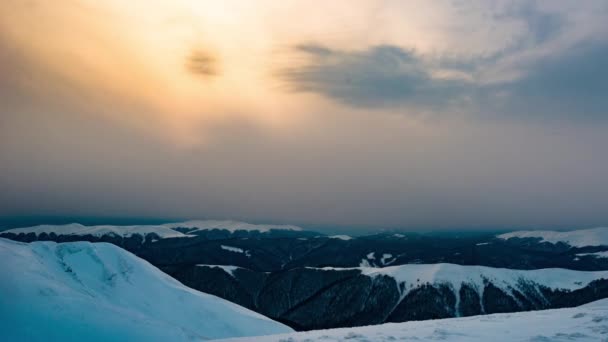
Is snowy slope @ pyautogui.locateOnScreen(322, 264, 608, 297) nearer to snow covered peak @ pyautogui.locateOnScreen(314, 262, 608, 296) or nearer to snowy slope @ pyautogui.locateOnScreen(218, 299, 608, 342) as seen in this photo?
snow covered peak @ pyautogui.locateOnScreen(314, 262, 608, 296)

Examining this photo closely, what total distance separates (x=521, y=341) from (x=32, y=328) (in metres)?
36.5

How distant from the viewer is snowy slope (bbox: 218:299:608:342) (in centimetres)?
1350

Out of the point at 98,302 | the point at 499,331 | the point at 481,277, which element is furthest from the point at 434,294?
the point at 499,331

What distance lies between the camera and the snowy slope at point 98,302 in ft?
119

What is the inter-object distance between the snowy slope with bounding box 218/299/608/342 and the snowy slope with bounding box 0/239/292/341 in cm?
2843

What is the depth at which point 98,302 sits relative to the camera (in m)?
42.1

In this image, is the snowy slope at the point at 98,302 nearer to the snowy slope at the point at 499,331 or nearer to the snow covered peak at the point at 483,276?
the snowy slope at the point at 499,331

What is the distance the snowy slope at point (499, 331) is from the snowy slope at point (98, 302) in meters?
28.4

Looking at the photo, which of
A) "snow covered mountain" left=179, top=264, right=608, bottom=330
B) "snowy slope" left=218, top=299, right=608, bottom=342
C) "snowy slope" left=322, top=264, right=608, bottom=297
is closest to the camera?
"snowy slope" left=218, top=299, right=608, bottom=342

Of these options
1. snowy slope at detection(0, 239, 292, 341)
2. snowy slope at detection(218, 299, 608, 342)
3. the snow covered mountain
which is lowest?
the snow covered mountain

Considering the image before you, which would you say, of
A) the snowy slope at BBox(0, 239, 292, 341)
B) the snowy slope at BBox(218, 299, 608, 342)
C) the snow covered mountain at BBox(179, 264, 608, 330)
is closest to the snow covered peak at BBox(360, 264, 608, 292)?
the snow covered mountain at BBox(179, 264, 608, 330)

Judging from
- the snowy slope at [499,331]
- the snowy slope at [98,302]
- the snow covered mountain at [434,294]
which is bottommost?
the snow covered mountain at [434,294]

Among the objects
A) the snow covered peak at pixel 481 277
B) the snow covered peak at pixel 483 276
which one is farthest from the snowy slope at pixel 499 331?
the snow covered peak at pixel 483 276

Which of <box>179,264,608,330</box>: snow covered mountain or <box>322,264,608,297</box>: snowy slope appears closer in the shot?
<box>179,264,608,330</box>: snow covered mountain
